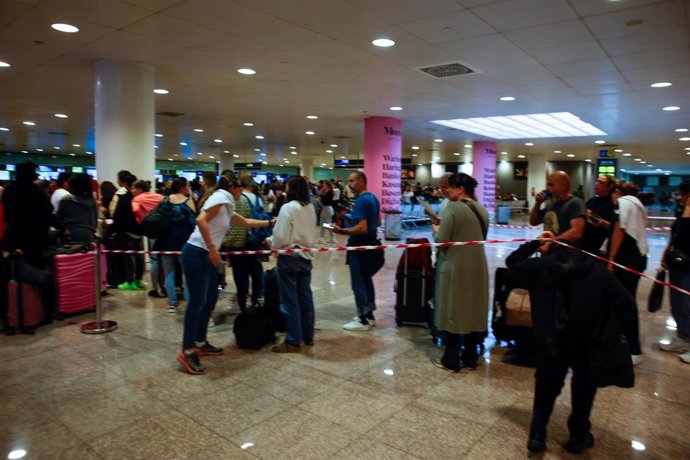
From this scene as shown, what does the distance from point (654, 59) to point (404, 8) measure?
13.6 ft

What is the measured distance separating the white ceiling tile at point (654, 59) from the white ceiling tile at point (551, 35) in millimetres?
1216

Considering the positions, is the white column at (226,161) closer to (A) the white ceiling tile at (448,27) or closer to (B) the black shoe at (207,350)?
(A) the white ceiling tile at (448,27)

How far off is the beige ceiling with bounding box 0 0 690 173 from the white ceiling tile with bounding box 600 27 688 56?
25mm

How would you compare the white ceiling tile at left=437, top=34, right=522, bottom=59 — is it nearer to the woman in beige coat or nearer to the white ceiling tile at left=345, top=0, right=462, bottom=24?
the white ceiling tile at left=345, top=0, right=462, bottom=24

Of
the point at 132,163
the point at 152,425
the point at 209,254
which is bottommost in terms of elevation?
the point at 152,425

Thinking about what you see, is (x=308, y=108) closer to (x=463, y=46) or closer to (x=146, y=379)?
(x=463, y=46)

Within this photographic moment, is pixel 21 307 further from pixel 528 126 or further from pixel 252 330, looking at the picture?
pixel 528 126

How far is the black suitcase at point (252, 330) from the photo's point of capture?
430 cm

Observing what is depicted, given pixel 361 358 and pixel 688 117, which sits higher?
pixel 688 117

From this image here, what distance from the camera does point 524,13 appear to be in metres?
4.96

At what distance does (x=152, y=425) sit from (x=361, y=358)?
1824mm

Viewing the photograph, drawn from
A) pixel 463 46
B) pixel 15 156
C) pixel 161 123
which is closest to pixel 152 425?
pixel 463 46

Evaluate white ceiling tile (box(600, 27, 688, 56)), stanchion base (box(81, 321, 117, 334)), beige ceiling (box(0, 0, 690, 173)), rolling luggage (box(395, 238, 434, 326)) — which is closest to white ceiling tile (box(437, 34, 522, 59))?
beige ceiling (box(0, 0, 690, 173))

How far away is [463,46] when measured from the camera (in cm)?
617
